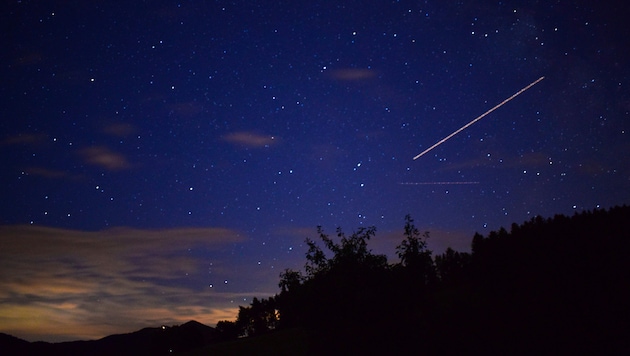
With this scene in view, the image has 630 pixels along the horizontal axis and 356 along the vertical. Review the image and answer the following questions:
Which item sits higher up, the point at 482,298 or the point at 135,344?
the point at 482,298

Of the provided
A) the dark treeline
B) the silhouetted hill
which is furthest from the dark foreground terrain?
the silhouetted hill

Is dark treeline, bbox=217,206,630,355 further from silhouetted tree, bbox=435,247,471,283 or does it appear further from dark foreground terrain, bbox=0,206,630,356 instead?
silhouetted tree, bbox=435,247,471,283

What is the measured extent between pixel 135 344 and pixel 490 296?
576 ft

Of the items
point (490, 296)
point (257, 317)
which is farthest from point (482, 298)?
point (257, 317)

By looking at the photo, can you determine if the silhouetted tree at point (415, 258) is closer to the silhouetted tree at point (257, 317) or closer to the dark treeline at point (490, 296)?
the dark treeline at point (490, 296)

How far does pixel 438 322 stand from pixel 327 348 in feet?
17.3

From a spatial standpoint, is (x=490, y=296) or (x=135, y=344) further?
(x=135, y=344)

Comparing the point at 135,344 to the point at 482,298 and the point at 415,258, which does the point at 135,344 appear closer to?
the point at 482,298

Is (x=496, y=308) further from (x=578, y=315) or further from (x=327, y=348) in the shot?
(x=327, y=348)

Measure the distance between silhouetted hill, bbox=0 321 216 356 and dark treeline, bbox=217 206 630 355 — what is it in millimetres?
72073

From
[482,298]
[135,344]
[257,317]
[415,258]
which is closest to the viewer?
[415,258]

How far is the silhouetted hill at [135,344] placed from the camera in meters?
104

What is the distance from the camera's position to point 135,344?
185875mm

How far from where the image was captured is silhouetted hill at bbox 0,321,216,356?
104312 mm
